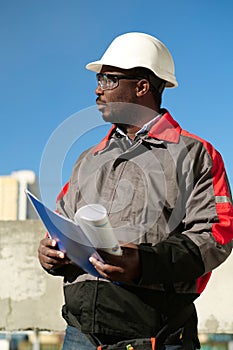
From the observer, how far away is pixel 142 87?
194cm

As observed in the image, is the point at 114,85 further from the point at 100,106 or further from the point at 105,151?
the point at 105,151

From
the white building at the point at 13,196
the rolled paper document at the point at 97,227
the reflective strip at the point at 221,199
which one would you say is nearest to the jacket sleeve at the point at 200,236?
the reflective strip at the point at 221,199

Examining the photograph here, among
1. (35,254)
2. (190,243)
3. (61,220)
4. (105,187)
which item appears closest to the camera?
(61,220)

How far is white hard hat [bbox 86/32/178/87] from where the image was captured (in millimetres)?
1894

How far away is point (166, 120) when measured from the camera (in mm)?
1919

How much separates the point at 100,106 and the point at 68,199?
0.31 m

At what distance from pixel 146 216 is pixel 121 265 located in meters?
0.28

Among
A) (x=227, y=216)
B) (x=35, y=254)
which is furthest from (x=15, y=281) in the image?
(x=227, y=216)

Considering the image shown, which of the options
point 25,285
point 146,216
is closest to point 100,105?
point 146,216

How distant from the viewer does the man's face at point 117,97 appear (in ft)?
6.24

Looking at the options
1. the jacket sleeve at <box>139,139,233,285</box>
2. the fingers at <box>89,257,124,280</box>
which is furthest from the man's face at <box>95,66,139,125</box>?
the fingers at <box>89,257,124,280</box>

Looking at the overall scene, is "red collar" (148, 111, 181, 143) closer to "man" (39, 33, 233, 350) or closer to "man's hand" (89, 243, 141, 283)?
"man" (39, 33, 233, 350)

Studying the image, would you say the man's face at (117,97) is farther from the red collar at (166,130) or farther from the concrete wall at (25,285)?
the concrete wall at (25,285)

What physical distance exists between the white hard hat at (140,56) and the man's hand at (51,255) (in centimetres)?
57
